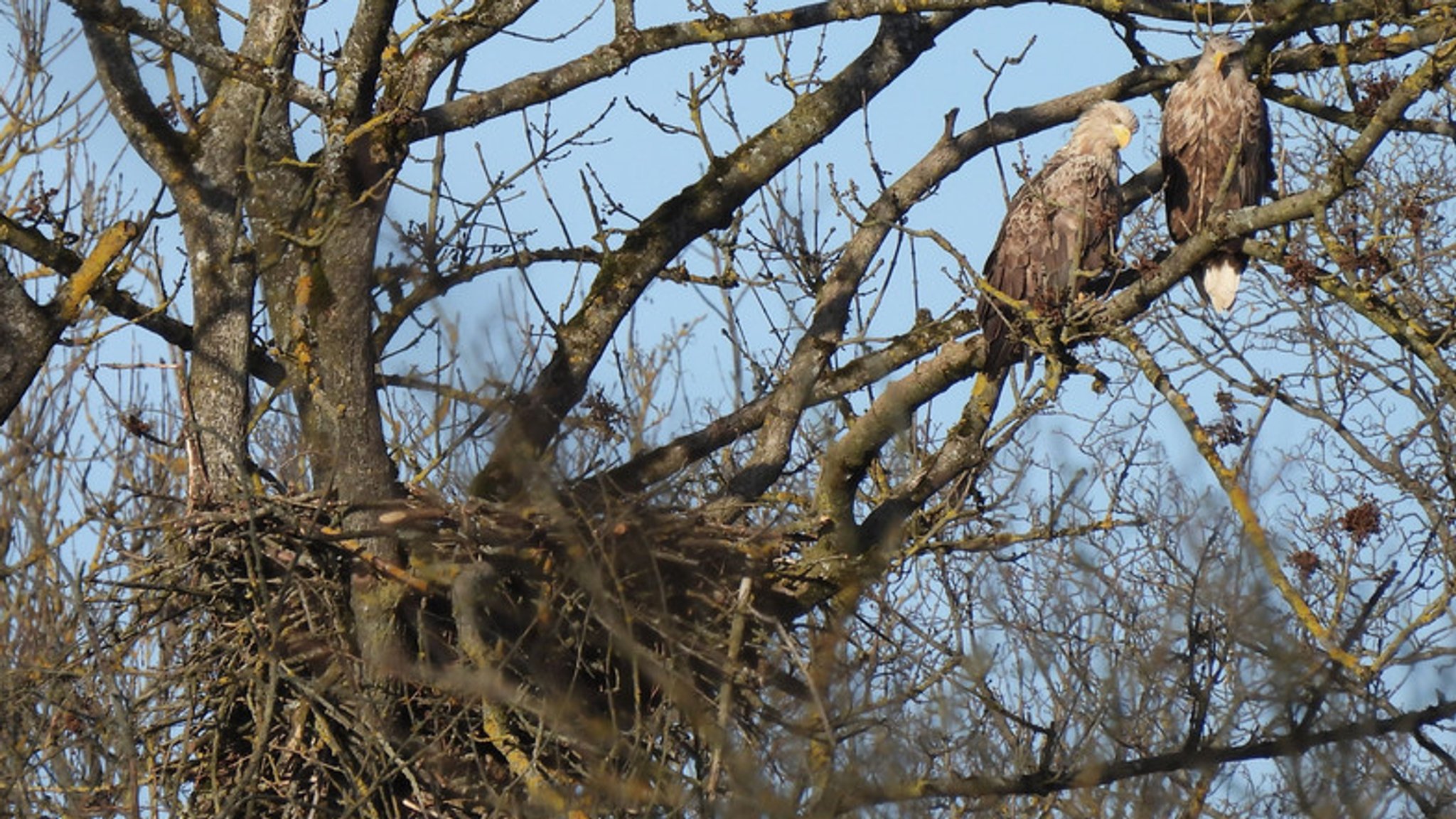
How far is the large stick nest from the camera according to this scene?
4590mm

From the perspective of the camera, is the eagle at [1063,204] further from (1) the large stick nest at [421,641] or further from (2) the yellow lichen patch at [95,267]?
(2) the yellow lichen patch at [95,267]

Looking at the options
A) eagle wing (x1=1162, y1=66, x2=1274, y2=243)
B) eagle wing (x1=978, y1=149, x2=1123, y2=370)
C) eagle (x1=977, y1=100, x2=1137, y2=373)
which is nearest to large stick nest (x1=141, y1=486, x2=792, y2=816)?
eagle wing (x1=978, y1=149, x2=1123, y2=370)

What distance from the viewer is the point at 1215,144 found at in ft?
24.7

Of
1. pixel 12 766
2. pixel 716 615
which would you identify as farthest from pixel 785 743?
pixel 12 766

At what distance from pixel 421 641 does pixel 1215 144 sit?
428cm

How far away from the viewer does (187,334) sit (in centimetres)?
567

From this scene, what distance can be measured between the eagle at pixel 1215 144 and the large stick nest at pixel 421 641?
10.2 ft

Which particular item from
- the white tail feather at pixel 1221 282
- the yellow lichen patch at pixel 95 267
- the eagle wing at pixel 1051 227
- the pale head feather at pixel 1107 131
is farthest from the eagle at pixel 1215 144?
the yellow lichen patch at pixel 95 267

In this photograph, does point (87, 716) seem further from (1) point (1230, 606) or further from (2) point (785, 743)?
(1) point (1230, 606)

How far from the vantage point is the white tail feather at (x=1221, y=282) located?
24.5 ft

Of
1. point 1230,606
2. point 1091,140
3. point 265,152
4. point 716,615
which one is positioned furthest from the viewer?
point 1091,140

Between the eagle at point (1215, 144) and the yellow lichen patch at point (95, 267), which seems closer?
the yellow lichen patch at point (95, 267)

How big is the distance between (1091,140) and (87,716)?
4607 millimetres

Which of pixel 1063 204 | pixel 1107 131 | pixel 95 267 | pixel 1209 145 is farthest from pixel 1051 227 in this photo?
pixel 95 267
